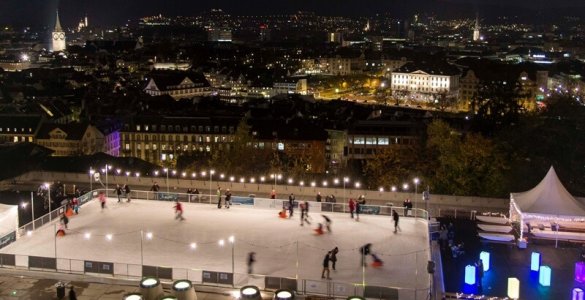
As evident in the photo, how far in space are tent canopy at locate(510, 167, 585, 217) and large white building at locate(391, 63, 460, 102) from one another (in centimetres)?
5894

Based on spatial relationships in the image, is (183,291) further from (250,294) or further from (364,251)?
(364,251)

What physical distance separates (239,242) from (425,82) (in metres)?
72.4

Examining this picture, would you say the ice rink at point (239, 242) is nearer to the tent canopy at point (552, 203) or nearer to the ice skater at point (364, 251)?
the ice skater at point (364, 251)

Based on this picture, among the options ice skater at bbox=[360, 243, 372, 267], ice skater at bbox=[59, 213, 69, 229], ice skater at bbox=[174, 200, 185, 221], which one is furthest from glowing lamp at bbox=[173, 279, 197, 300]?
ice skater at bbox=[174, 200, 185, 221]

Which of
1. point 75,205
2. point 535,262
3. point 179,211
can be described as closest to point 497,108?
point 535,262

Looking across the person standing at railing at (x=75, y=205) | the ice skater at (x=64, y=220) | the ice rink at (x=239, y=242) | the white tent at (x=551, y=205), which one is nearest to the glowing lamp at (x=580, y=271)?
the white tent at (x=551, y=205)

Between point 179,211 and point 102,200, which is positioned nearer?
point 179,211

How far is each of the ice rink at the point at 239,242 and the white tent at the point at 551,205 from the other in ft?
10.8

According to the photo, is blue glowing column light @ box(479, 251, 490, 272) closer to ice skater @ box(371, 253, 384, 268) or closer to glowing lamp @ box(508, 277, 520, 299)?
glowing lamp @ box(508, 277, 520, 299)

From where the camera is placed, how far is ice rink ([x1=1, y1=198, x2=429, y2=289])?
494 inches

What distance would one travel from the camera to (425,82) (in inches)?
3292

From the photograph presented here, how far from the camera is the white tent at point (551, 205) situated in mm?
16906

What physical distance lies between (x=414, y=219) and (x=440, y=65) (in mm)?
70639

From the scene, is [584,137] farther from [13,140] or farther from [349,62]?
[349,62]
